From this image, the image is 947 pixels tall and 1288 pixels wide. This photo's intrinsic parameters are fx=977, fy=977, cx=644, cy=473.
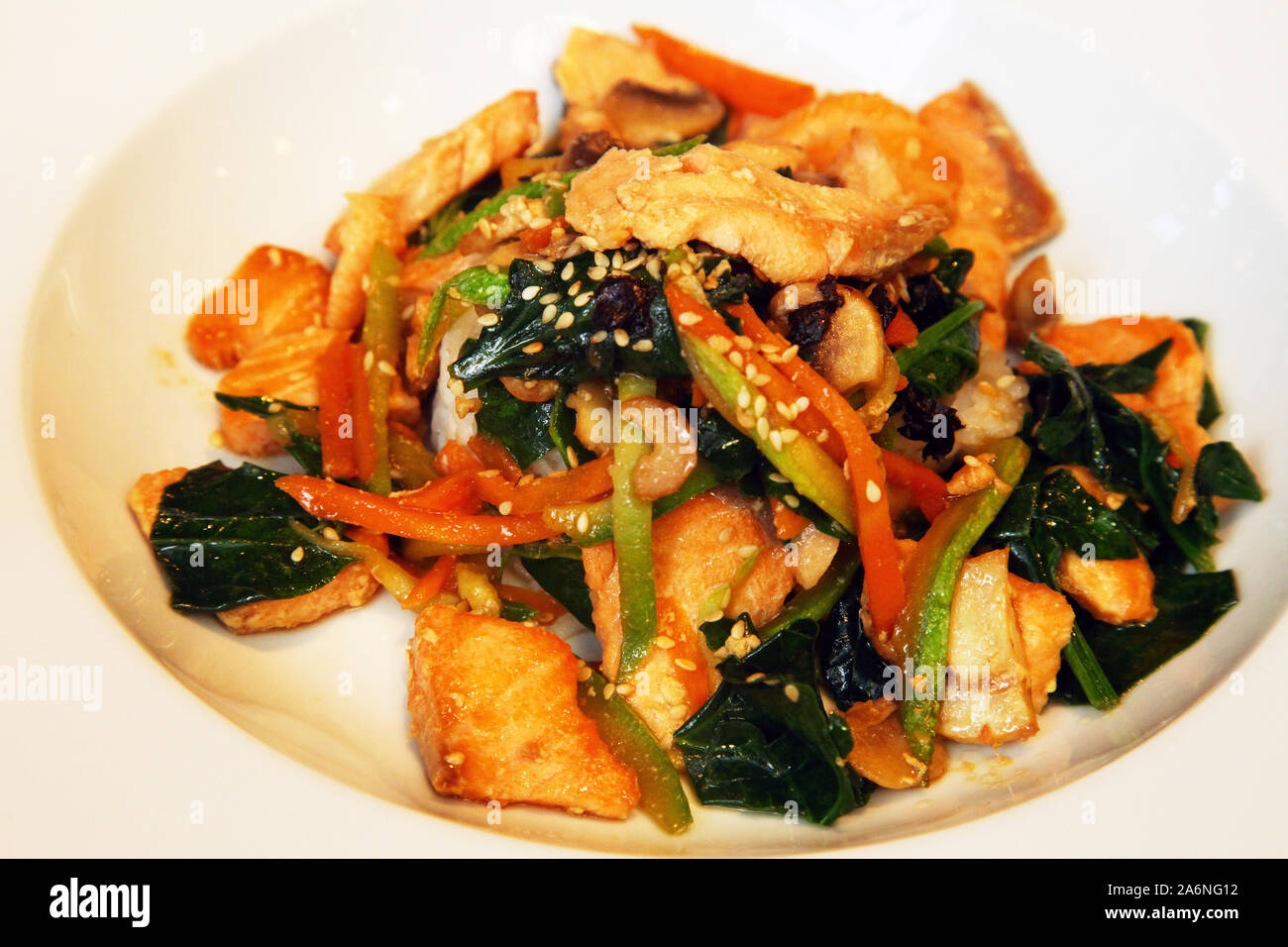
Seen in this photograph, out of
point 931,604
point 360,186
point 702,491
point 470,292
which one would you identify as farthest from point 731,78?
point 931,604

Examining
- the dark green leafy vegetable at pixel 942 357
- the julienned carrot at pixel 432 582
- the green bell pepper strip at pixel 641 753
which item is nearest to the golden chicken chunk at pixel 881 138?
the dark green leafy vegetable at pixel 942 357

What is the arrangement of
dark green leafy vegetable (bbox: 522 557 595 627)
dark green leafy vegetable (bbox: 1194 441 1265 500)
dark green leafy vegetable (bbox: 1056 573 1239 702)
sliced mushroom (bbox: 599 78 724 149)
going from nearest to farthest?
dark green leafy vegetable (bbox: 1056 573 1239 702) < dark green leafy vegetable (bbox: 522 557 595 627) < dark green leafy vegetable (bbox: 1194 441 1265 500) < sliced mushroom (bbox: 599 78 724 149)

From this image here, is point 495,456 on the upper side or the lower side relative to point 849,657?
upper

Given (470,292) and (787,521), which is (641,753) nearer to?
(787,521)

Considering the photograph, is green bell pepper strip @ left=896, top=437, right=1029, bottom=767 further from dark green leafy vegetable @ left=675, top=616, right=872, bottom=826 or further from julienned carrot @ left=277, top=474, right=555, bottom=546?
julienned carrot @ left=277, top=474, right=555, bottom=546

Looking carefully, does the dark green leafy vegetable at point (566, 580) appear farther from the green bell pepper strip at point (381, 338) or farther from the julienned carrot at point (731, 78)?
the julienned carrot at point (731, 78)

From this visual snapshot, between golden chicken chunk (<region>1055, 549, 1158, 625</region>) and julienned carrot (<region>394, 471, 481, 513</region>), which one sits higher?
julienned carrot (<region>394, 471, 481, 513</region>)

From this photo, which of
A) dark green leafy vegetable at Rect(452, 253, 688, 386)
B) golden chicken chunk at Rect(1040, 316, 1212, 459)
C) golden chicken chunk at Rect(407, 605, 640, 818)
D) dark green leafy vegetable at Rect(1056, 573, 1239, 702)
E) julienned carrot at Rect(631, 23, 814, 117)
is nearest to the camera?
golden chicken chunk at Rect(407, 605, 640, 818)

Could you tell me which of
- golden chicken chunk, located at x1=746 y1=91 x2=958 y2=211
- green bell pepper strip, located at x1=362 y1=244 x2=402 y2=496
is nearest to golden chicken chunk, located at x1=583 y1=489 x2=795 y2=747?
green bell pepper strip, located at x1=362 y1=244 x2=402 y2=496
